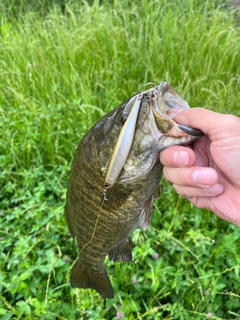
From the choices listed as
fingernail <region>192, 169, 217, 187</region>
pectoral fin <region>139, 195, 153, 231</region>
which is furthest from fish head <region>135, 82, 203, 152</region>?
pectoral fin <region>139, 195, 153, 231</region>

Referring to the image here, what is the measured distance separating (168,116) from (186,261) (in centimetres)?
124

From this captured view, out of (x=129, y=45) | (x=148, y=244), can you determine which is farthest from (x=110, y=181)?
(x=129, y=45)

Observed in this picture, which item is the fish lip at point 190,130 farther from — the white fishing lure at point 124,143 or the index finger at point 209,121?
the white fishing lure at point 124,143

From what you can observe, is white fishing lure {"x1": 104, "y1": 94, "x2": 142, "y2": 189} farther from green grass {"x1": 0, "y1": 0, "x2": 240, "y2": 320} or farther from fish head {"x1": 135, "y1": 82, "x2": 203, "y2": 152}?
green grass {"x1": 0, "y1": 0, "x2": 240, "y2": 320}

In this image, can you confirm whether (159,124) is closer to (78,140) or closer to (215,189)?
(215,189)

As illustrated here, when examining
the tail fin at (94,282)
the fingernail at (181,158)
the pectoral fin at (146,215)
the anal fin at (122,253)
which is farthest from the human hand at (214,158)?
the tail fin at (94,282)

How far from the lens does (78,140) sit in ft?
8.80

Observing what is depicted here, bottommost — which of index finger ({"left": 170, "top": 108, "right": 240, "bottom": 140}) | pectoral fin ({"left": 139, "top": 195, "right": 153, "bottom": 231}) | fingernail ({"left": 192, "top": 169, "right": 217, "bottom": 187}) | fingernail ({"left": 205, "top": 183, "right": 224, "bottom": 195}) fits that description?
pectoral fin ({"left": 139, "top": 195, "right": 153, "bottom": 231})

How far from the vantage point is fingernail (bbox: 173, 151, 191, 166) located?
1129 millimetres

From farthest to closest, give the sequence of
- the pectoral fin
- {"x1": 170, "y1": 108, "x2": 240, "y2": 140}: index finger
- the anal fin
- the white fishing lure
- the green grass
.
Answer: the green grass, the anal fin, the pectoral fin, {"x1": 170, "y1": 108, "x2": 240, "y2": 140}: index finger, the white fishing lure

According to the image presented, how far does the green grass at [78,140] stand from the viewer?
72.4 inches

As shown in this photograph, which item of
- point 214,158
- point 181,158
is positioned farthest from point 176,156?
point 214,158

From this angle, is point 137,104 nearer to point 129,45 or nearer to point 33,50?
point 129,45

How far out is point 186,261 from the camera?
2.04 meters
